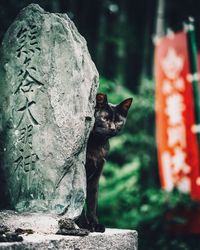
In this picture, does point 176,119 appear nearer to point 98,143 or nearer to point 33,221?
point 98,143

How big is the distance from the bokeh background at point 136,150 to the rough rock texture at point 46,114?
6.19 ft

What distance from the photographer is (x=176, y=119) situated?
842 centimetres

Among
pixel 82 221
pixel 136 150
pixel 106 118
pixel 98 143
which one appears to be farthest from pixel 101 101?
pixel 136 150

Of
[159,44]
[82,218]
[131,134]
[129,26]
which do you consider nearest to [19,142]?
[82,218]

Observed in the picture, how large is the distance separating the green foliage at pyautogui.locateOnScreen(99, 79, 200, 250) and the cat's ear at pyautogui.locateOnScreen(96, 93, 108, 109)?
13.8ft

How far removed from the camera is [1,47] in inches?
171

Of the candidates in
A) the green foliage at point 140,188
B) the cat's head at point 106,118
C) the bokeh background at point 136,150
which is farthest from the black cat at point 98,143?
the green foliage at point 140,188

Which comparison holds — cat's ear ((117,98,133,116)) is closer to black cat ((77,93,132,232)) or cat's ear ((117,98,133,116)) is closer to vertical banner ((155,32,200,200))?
black cat ((77,93,132,232))

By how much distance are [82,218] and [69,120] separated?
0.78 meters

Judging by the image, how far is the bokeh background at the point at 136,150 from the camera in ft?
29.6

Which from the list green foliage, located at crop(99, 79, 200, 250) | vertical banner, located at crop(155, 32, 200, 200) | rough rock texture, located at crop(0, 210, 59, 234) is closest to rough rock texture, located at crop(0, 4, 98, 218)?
rough rock texture, located at crop(0, 210, 59, 234)

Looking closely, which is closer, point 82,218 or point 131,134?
point 82,218

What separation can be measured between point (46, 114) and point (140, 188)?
6.35 metres

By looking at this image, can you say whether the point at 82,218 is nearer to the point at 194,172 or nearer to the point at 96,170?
the point at 96,170
